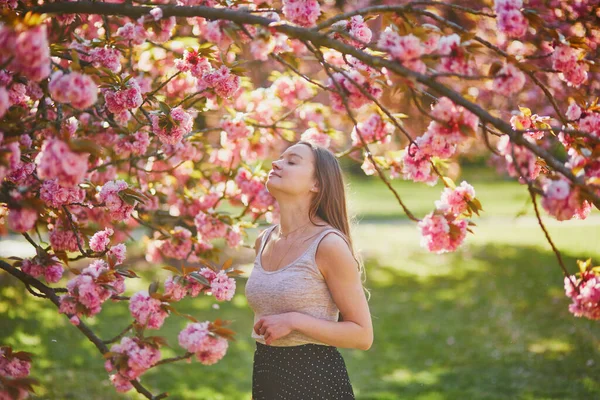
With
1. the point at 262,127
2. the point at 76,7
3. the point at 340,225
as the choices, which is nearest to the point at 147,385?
the point at 262,127

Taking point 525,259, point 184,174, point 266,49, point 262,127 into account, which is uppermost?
point 266,49

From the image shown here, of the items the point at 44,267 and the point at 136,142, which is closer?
the point at 44,267

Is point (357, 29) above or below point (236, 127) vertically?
above

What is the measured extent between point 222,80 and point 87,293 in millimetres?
1300

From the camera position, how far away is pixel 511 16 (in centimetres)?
230

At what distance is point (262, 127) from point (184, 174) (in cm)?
92

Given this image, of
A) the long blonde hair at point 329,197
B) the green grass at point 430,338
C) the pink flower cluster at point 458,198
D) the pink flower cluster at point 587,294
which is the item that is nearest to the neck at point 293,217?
the long blonde hair at point 329,197

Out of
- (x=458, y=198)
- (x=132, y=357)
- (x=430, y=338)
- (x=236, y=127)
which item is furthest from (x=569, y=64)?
(x=430, y=338)

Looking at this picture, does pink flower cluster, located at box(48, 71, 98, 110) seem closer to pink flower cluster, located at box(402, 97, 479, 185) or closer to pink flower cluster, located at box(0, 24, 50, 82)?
pink flower cluster, located at box(0, 24, 50, 82)

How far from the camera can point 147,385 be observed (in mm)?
6203

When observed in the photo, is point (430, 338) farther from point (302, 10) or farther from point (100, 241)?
point (302, 10)

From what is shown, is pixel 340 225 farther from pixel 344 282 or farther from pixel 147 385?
Result: pixel 147 385

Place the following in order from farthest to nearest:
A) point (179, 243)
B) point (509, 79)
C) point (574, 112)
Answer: point (179, 243), point (574, 112), point (509, 79)

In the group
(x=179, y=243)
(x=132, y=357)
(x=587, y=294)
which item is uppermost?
(x=587, y=294)
